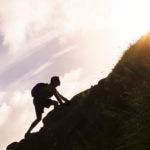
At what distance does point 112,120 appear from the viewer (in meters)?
9.30

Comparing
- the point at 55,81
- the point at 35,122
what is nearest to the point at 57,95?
the point at 55,81

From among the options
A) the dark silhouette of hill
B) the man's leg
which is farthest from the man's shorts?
the dark silhouette of hill

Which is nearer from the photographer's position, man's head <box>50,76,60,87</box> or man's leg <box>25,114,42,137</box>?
man's head <box>50,76,60,87</box>

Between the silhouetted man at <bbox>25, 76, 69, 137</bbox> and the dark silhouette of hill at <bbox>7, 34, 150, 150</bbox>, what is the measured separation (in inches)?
14.9

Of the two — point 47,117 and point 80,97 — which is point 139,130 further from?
point 47,117

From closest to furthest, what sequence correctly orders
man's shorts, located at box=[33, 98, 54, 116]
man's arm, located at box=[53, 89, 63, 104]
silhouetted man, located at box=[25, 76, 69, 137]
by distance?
man's arm, located at box=[53, 89, 63, 104] < silhouetted man, located at box=[25, 76, 69, 137] < man's shorts, located at box=[33, 98, 54, 116]

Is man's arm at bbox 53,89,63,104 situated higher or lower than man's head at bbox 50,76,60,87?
lower


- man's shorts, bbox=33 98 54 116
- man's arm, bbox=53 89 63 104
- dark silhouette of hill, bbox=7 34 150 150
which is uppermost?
man's shorts, bbox=33 98 54 116

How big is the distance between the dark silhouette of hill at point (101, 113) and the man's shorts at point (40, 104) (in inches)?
14.9

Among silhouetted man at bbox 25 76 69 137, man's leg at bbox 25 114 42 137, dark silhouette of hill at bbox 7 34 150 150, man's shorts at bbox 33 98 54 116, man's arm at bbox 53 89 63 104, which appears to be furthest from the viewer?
man's leg at bbox 25 114 42 137

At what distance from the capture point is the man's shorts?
1388 centimetres

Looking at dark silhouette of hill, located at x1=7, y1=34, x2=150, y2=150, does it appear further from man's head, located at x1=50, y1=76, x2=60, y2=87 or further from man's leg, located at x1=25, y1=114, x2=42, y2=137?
man's head, located at x1=50, y1=76, x2=60, y2=87

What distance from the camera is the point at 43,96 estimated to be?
45.2 feet

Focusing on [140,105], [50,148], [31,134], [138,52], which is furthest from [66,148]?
[140,105]
